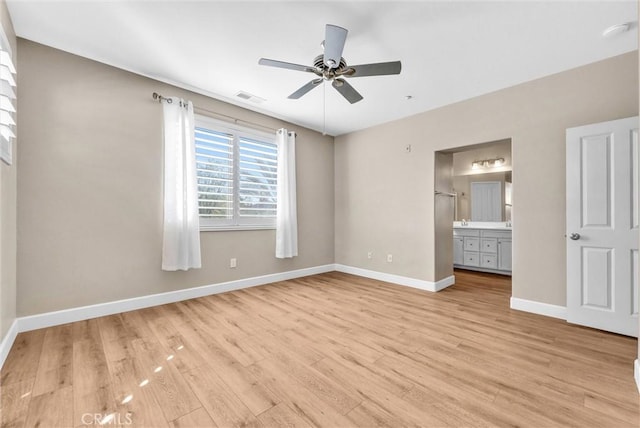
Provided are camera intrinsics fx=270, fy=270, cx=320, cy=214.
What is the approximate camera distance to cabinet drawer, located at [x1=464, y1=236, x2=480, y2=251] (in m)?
5.24

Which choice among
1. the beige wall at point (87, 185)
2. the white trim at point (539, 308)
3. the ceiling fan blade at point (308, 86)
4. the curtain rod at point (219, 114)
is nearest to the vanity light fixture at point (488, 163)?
the white trim at point (539, 308)

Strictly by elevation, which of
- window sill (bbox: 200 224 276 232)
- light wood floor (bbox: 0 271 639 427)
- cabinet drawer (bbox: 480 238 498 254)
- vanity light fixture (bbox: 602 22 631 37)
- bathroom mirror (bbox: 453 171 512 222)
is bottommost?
light wood floor (bbox: 0 271 639 427)

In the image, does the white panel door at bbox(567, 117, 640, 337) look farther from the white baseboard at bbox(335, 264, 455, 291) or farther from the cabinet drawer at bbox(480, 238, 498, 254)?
the cabinet drawer at bbox(480, 238, 498, 254)

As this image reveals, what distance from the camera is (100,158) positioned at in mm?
2863

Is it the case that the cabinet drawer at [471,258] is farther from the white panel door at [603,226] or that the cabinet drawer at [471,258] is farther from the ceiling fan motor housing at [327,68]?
the ceiling fan motor housing at [327,68]

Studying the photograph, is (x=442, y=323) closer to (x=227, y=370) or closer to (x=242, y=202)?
(x=227, y=370)

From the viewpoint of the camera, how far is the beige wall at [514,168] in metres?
2.78

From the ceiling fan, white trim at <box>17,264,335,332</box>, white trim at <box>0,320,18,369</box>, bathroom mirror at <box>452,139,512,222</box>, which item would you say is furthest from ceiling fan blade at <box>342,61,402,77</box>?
bathroom mirror at <box>452,139,512,222</box>

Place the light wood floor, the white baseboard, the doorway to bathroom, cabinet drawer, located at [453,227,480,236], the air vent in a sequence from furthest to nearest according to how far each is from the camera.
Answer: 1. cabinet drawer, located at [453,227,480,236]
2. the doorway to bathroom
3. the white baseboard
4. the air vent
5. the light wood floor

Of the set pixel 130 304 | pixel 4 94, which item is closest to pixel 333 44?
pixel 4 94

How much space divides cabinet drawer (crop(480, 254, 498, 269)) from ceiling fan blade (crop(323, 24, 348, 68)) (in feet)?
15.1

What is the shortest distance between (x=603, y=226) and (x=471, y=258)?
2896 mm

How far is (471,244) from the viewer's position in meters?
5.34

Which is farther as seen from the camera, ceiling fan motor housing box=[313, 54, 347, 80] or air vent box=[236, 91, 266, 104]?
air vent box=[236, 91, 266, 104]
